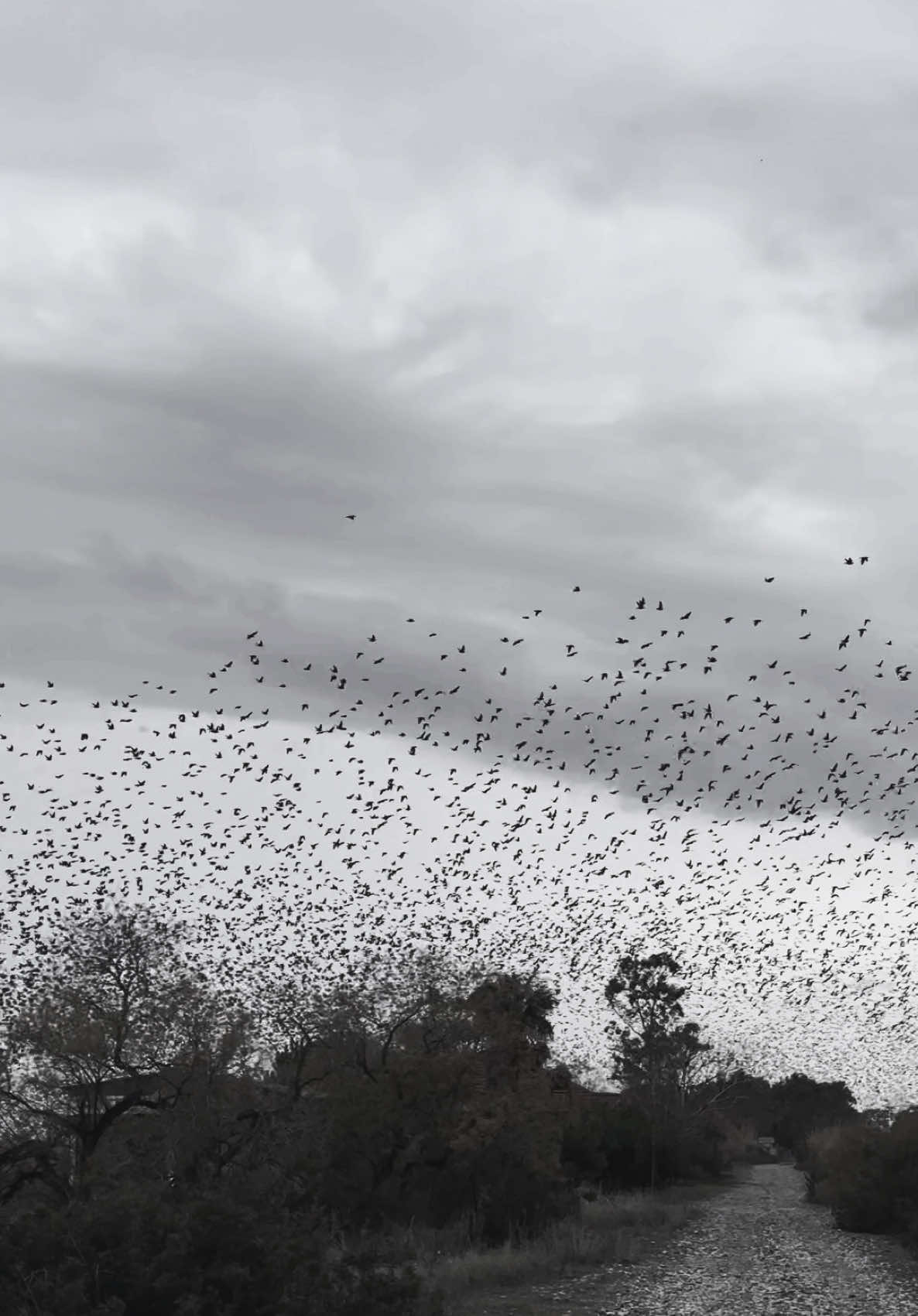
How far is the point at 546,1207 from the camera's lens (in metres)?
40.1

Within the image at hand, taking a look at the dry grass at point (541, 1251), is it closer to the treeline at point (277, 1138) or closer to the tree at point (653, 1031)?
the treeline at point (277, 1138)

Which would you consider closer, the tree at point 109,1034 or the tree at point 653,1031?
the tree at point 109,1034

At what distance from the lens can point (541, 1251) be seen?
33.6m

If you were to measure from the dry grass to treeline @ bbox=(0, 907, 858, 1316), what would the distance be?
979 millimetres

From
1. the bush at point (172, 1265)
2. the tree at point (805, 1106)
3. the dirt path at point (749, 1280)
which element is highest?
the bush at point (172, 1265)

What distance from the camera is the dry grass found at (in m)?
29.2

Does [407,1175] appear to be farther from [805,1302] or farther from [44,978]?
[44,978]

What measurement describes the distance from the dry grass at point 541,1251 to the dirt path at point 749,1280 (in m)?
0.85

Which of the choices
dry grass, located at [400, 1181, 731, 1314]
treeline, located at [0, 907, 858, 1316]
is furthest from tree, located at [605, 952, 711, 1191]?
dry grass, located at [400, 1181, 731, 1314]

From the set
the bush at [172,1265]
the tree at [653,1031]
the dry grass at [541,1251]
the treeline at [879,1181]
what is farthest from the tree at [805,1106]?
the bush at [172,1265]

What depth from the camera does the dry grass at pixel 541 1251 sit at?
29.2m

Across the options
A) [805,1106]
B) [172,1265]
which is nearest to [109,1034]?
[172,1265]

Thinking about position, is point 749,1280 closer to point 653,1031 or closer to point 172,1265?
point 172,1265

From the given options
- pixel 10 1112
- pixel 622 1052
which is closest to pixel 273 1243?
pixel 10 1112
